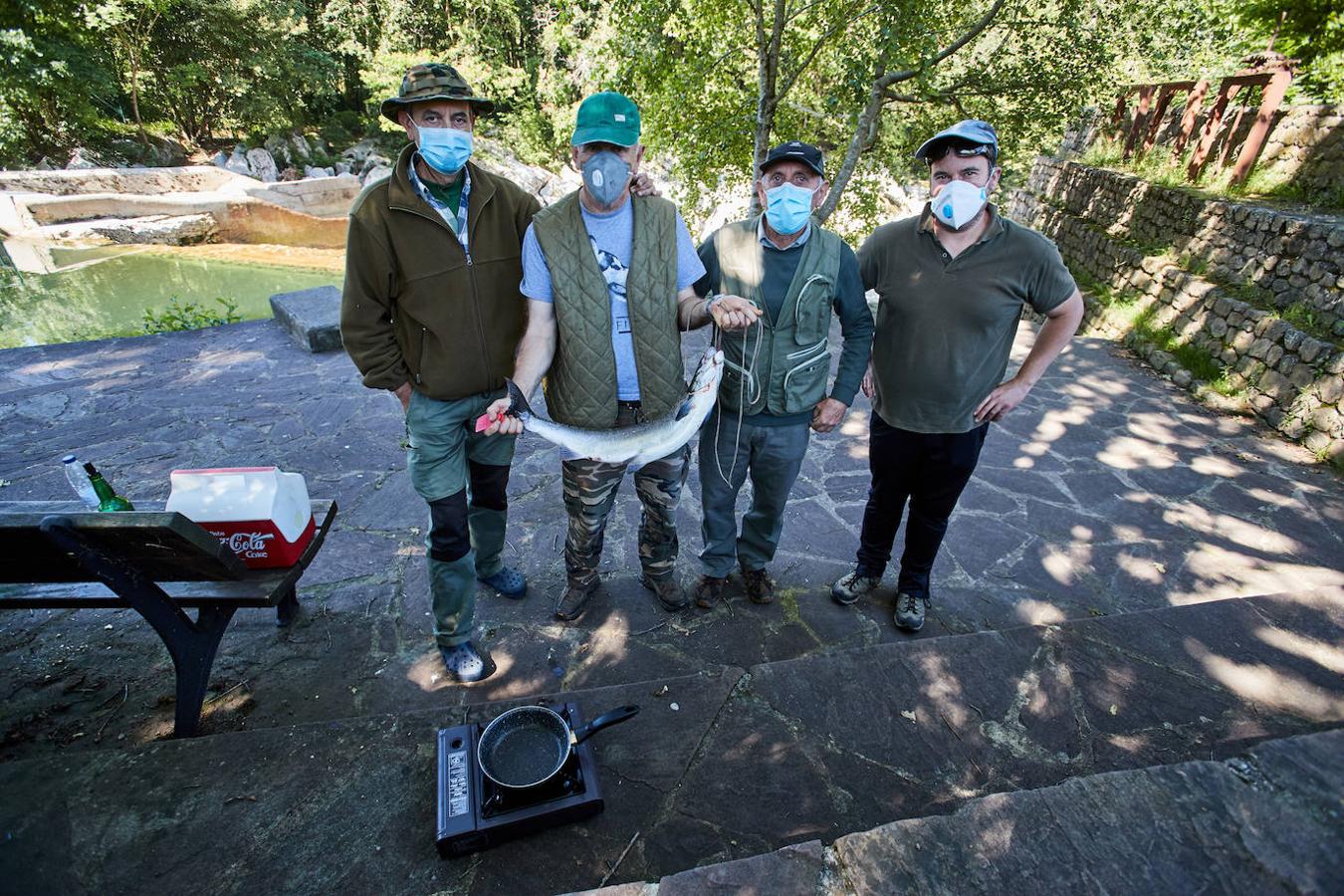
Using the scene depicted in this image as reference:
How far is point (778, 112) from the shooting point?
11.2m

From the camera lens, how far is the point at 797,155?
2.58m

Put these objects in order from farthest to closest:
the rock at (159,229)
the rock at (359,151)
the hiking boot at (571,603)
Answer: the rock at (359,151) < the rock at (159,229) < the hiking boot at (571,603)

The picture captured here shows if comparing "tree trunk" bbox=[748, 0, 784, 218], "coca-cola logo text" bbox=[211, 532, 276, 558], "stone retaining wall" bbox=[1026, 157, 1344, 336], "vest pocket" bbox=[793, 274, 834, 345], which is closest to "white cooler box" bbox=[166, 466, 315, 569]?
"coca-cola logo text" bbox=[211, 532, 276, 558]

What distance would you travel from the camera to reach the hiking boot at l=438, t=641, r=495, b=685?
2.93 metres

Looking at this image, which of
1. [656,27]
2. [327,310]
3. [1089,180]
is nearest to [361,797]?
[327,310]

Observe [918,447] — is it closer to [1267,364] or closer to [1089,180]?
[1267,364]

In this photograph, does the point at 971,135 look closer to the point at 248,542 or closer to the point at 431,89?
the point at 431,89

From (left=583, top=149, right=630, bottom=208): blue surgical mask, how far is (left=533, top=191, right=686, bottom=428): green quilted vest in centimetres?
14

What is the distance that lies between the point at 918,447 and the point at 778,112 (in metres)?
10.2

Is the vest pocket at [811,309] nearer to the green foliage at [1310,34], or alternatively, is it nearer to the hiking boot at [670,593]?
the hiking boot at [670,593]

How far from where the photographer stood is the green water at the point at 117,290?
37.7 feet

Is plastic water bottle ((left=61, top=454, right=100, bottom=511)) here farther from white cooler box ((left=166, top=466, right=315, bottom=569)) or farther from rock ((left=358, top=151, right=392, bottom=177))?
rock ((left=358, top=151, right=392, bottom=177))

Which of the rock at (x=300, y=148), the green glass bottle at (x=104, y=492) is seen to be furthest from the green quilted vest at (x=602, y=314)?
the rock at (x=300, y=148)

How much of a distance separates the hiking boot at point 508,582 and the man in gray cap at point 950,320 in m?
2.05
